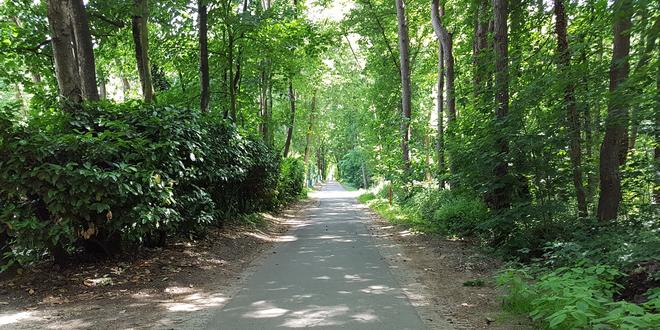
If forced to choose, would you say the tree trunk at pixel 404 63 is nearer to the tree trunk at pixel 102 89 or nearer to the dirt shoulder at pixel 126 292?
the dirt shoulder at pixel 126 292

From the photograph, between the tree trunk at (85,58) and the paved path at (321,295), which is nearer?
the paved path at (321,295)

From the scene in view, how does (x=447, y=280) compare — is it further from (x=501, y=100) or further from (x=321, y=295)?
(x=501, y=100)

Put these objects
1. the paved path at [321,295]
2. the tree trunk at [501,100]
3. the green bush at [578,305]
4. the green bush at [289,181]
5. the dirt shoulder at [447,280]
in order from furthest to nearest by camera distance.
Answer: the green bush at [289,181] < the tree trunk at [501,100] < the dirt shoulder at [447,280] < the paved path at [321,295] < the green bush at [578,305]

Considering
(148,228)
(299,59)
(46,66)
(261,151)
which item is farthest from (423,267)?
(299,59)

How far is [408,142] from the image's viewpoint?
21000 mm

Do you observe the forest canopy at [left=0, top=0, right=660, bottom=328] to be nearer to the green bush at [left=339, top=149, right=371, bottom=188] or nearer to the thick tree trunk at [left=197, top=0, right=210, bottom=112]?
the thick tree trunk at [left=197, top=0, right=210, bottom=112]

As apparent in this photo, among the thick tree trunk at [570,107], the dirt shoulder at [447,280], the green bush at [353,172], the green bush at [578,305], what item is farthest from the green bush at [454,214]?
the green bush at [353,172]

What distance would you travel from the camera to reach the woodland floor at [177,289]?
5309mm

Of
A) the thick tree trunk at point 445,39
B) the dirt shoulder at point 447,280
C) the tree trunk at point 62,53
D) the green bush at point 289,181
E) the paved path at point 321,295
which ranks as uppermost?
the thick tree trunk at point 445,39

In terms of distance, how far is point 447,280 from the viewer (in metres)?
7.49

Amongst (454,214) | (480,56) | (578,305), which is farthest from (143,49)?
(578,305)

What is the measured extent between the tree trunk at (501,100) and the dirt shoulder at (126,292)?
552cm

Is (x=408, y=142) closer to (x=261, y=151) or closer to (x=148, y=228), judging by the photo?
(x=261, y=151)

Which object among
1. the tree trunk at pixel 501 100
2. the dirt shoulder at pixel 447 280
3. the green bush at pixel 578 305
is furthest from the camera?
the tree trunk at pixel 501 100
